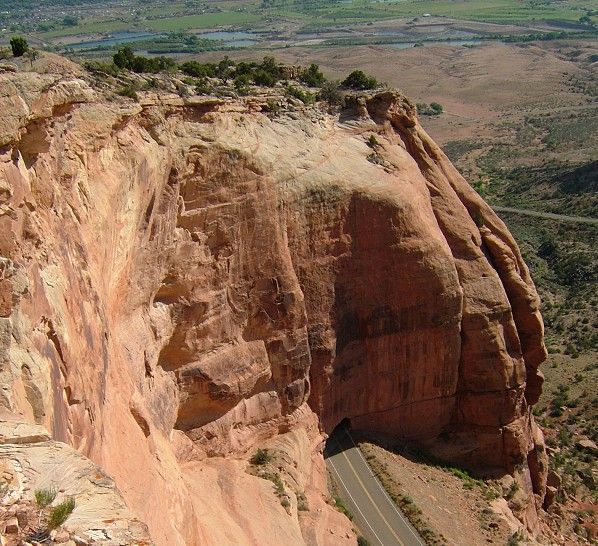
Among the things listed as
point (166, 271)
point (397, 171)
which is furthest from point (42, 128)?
point (397, 171)

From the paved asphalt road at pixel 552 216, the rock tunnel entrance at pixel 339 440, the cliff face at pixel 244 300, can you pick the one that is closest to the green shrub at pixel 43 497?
the cliff face at pixel 244 300

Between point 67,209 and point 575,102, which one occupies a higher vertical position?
point 67,209

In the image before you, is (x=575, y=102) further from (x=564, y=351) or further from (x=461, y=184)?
(x=461, y=184)

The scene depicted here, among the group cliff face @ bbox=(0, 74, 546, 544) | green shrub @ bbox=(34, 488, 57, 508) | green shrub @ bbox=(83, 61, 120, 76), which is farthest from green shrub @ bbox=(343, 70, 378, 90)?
green shrub @ bbox=(34, 488, 57, 508)

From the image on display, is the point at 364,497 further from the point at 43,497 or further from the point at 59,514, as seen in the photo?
the point at 59,514

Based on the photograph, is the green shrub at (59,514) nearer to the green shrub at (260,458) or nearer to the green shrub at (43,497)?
the green shrub at (43,497)

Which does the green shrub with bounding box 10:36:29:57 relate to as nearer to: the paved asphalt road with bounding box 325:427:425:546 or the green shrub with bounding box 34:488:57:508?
the green shrub with bounding box 34:488:57:508
